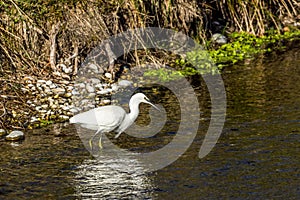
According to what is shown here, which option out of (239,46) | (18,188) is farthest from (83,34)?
(18,188)

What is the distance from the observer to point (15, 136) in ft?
31.6

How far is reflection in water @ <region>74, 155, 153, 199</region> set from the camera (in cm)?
737

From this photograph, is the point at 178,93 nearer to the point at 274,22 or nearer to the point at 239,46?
the point at 239,46

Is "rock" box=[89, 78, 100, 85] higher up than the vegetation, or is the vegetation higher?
the vegetation

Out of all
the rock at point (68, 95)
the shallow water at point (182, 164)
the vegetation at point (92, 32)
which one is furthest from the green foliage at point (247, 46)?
the rock at point (68, 95)

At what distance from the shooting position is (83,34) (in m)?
12.3

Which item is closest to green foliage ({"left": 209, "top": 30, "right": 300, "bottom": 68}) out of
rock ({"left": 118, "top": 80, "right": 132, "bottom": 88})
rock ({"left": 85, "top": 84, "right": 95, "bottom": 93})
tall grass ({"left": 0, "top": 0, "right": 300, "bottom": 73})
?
tall grass ({"left": 0, "top": 0, "right": 300, "bottom": 73})

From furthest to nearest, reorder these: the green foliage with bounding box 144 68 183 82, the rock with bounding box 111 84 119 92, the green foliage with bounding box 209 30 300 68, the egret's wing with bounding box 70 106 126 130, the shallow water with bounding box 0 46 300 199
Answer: the green foliage with bounding box 209 30 300 68
the green foliage with bounding box 144 68 183 82
the rock with bounding box 111 84 119 92
the egret's wing with bounding box 70 106 126 130
the shallow water with bounding box 0 46 300 199

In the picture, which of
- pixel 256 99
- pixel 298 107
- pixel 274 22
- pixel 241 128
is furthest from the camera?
pixel 274 22

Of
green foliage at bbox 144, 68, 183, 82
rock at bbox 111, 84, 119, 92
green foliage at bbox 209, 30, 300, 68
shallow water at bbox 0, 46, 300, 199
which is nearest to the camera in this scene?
shallow water at bbox 0, 46, 300, 199

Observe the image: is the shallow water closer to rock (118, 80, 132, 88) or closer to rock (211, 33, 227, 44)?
rock (118, 80, 132, 88)

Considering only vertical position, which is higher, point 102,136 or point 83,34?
point 83,34

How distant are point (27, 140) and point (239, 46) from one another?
21.8ft

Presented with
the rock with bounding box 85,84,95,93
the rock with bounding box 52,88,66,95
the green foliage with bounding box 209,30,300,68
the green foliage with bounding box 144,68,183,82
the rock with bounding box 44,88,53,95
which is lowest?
the green foliage with bounding box 209,30,300,68
